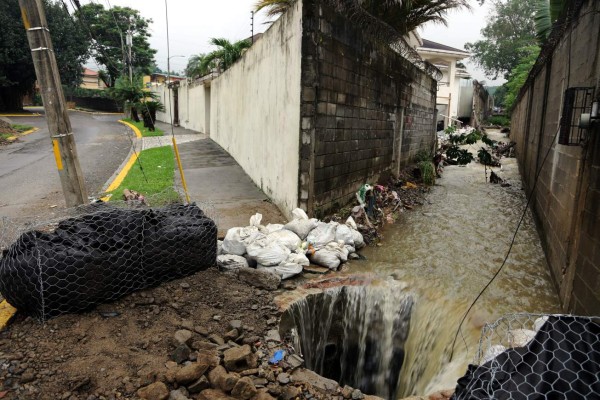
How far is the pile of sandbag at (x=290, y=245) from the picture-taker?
4176 millimetres

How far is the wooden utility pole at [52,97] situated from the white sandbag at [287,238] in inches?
91.6

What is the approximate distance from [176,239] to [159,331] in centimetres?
87

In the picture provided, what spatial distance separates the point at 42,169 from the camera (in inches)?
383

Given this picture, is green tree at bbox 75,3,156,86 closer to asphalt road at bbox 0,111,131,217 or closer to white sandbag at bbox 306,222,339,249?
asphalt road at bbox 0,111,131,217

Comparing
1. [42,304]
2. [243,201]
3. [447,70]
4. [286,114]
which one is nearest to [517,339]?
[42,304]

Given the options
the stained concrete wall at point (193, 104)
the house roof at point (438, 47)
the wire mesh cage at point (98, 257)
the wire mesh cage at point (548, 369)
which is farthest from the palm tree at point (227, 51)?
the wire mesh cage at point (548, 369)

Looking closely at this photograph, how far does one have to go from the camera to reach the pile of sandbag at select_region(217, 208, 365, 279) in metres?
4.18

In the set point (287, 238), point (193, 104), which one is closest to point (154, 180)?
point (287, 238)

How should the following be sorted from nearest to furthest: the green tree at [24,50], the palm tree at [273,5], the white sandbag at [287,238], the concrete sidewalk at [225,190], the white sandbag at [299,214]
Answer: the white sandbag at [287,238]
the white sandbag at [299,214]
the concrete sidewalk at [225,190]
the palm tree at [273,5]
the green tree at [24,50]

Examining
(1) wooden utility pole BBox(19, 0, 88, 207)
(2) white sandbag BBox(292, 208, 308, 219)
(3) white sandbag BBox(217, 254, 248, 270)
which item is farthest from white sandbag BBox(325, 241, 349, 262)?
(1) wooden utility pole BBox(19, 0, 88, 207)

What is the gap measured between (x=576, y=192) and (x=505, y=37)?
120 feet

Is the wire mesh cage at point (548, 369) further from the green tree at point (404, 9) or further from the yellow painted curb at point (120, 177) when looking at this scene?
the green tree at point (404, 9)

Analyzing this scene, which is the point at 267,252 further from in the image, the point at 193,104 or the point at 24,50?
the point at 24,50

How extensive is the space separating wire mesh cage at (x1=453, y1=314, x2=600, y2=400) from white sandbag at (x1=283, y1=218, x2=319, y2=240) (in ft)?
9.62
